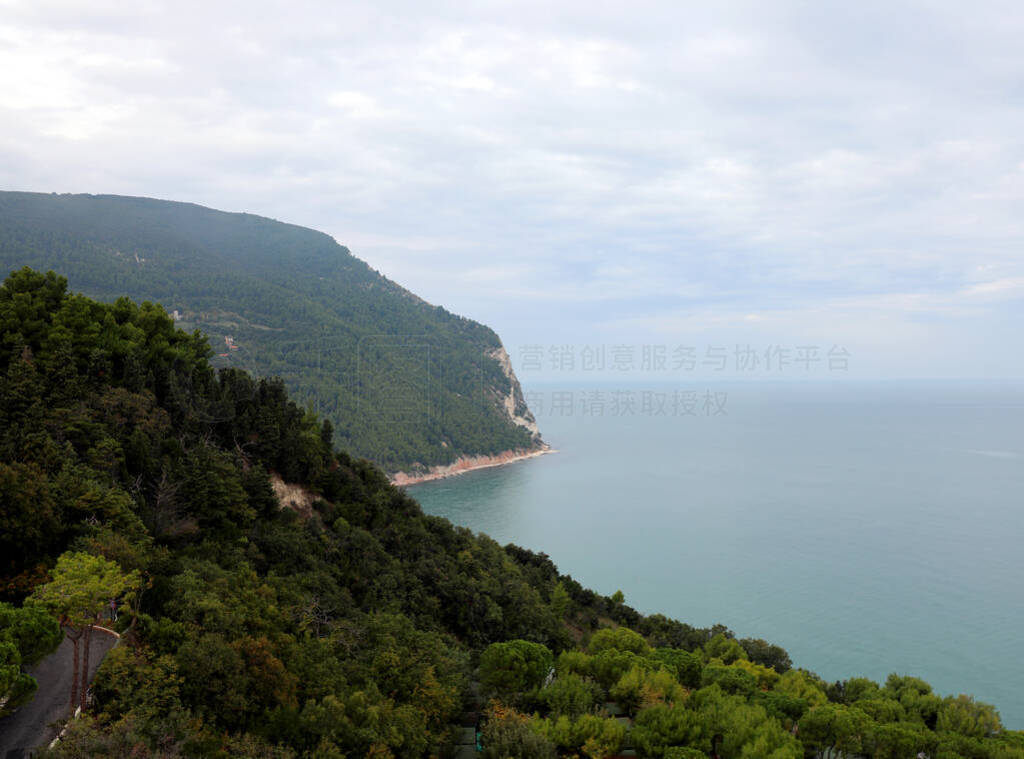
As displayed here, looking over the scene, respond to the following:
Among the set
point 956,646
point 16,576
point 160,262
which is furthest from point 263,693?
point 160,262

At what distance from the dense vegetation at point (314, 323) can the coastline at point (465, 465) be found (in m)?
1.37

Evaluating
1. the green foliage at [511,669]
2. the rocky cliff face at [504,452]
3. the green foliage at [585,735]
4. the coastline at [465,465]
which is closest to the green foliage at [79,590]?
the green foliage at [585,735]

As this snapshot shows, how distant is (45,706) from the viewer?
468 inches

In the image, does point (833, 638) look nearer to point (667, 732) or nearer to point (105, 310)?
point (667, 732)

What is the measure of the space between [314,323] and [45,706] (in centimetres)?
10730

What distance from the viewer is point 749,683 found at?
21.9m

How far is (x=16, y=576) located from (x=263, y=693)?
7.24m

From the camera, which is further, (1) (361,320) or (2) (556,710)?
(1) (361,320)

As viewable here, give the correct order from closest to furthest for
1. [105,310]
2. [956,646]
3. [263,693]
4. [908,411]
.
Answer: [263,693] < [105,310] < [956,646] < [908,411]

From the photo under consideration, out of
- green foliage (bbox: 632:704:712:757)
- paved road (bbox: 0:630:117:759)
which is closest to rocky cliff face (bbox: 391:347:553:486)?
green foliage (bbox: 632:704:712:757)

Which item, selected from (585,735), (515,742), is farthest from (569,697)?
→ (515,742)

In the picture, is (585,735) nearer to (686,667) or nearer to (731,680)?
(731,680)

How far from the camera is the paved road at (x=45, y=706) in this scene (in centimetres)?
1093

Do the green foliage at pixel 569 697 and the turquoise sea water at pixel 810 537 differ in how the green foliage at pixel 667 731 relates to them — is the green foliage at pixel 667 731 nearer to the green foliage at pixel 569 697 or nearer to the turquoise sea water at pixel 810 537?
the green foliage at pixel 569 697
